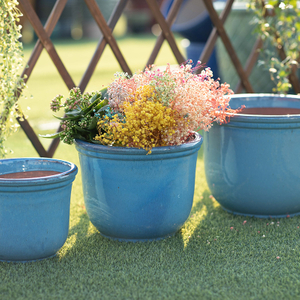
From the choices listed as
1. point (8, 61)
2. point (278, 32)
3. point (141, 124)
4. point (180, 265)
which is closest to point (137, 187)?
point (141, 124)

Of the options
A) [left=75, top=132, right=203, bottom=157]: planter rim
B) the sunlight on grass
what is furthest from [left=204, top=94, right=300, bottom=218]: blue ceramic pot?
the sunlight on grass

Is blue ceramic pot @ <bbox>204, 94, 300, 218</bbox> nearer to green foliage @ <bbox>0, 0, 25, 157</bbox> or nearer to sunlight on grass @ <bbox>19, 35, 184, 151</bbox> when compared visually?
sunlight on grass @ <bbox>19, 35, 184, 151</bbox>

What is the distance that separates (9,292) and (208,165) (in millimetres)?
1370

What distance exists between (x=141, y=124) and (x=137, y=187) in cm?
31

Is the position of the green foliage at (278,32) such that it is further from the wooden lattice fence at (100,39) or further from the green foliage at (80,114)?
the green foliage at (80,114)

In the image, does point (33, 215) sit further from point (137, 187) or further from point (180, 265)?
point (180, 265)

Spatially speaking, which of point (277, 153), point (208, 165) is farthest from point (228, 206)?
point (277, 153)

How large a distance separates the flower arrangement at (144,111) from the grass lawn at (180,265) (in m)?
0.55

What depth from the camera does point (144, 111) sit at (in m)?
1.80

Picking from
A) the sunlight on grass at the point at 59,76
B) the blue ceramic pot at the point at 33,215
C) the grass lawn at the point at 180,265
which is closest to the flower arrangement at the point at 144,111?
the sunlight on grass at the point at 59,76

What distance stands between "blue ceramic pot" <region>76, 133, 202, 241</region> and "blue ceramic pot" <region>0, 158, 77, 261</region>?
0.16 metres

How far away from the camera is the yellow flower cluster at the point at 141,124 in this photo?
1813mm

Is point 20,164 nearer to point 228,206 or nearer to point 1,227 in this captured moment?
point 1,227

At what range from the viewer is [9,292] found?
63.9 inches
